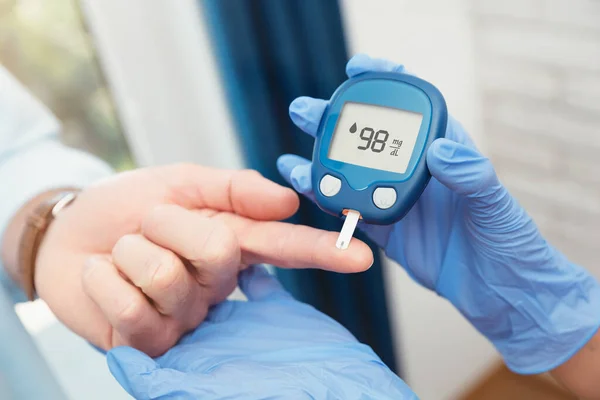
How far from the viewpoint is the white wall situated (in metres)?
1.25

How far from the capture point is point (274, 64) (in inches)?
44.4

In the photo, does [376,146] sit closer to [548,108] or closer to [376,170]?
[376,170]

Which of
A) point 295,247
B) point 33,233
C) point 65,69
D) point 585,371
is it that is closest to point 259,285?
point 295,247

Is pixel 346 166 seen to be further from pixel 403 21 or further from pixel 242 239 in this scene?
pixel 403 21

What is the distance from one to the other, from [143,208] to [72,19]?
0.61m

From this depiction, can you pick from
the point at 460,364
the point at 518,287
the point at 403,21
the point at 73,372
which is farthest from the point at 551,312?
the point at 460,364

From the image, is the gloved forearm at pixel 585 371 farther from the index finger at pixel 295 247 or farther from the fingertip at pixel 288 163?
the fingertip at pixel 288 163

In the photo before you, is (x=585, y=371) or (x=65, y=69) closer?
(x=585, y=371)

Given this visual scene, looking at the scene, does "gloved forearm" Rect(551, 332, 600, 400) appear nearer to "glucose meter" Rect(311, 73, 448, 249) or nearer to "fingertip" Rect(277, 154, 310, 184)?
"glucose meter" Rect(311, 73, 448, 249)

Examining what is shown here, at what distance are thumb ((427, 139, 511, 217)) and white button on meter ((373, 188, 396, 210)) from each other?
0.05 meters

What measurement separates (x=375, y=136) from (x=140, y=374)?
1.25ft

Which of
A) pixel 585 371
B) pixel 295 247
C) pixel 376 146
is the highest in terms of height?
pixel 376 146

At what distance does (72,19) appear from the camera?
1.25m

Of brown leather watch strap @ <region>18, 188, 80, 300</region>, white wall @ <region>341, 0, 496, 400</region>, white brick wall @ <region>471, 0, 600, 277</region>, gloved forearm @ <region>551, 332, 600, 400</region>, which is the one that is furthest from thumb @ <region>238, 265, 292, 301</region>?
white brick wall @ <region>471, 0, 600, 277</region>
